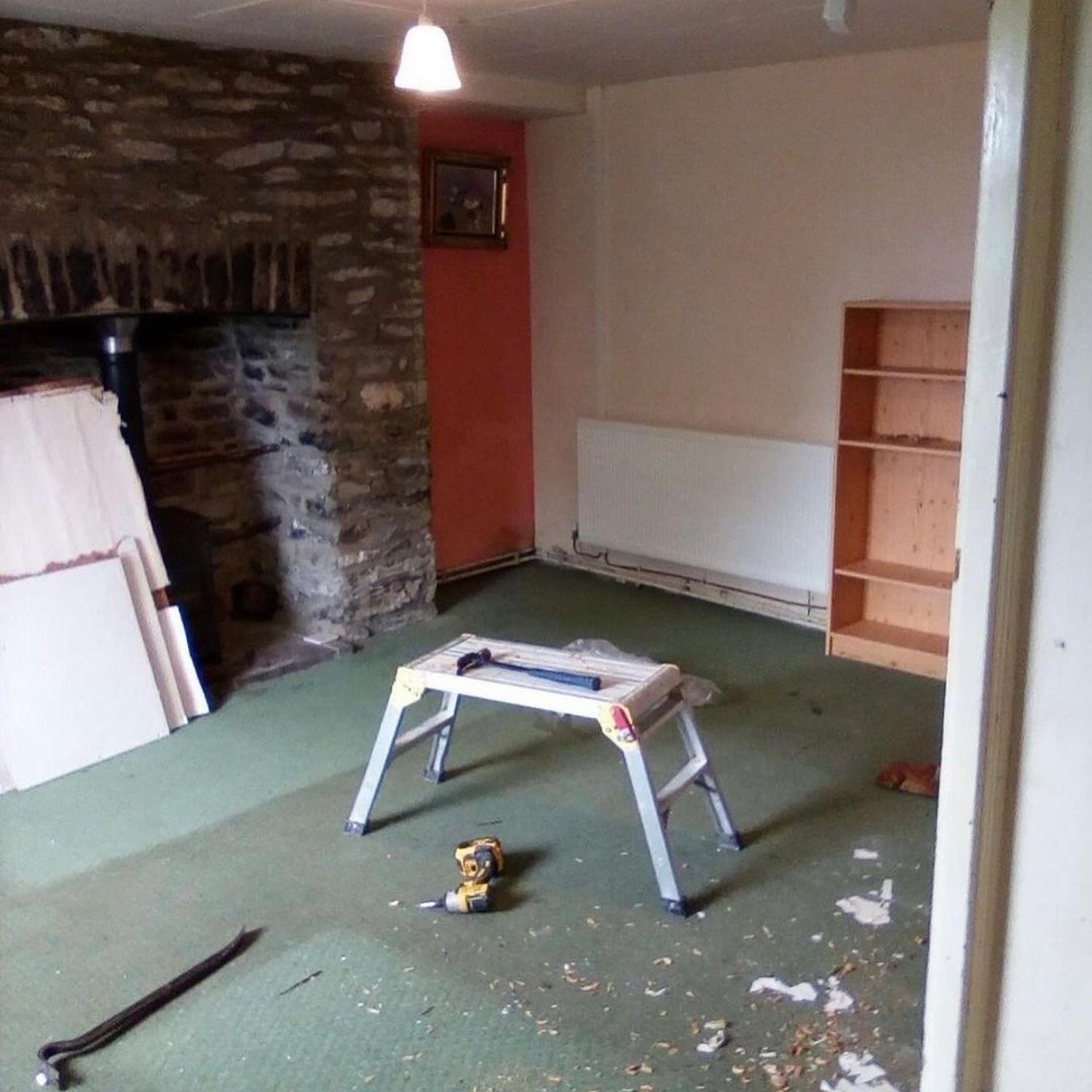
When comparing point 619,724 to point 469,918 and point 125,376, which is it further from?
point 125,376

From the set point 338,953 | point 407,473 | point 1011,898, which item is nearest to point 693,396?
point 407,473

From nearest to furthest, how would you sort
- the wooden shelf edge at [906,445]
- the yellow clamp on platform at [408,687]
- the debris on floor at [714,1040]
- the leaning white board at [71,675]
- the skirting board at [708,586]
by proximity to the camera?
the debris on floor at [714,1040], the yellow clamp on platform at [408,687], the leaning white board at [71,675], the wooden shelf edge at [906,445], the skirting board at [708,586]

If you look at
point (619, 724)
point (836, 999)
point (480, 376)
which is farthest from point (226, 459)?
point (836, 999)

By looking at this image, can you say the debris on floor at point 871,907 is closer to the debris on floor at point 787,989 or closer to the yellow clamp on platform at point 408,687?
the debris on floor at point 787,989

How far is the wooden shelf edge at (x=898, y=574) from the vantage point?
4.18m

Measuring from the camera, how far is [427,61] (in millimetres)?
2742

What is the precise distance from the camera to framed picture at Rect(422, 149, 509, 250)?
4.95 m

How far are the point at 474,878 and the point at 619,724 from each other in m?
0.53

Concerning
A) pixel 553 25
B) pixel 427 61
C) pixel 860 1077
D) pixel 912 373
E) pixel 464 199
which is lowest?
pixel 860 1077

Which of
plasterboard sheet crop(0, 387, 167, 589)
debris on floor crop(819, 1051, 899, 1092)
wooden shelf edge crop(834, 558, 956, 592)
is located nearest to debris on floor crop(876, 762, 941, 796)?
wooden shelf edge crop(834, 558, 956, 592)

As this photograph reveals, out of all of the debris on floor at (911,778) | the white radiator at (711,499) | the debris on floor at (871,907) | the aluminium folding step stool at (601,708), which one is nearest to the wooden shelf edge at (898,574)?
the white radiator at (711,499)

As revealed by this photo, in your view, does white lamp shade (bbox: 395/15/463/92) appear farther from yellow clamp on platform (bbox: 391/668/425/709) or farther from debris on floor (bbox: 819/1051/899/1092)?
debris on floor (bbox: 819/1051/899/1092)

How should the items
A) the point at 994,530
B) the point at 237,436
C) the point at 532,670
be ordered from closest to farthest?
1. the point at 994,530
2. the point at 532,670
3. the point at 237,436

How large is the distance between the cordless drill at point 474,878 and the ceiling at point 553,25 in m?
2.33
